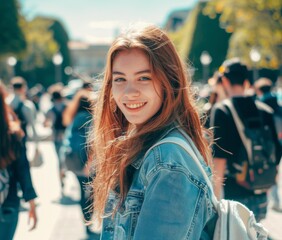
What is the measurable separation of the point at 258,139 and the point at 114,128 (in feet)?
6.38

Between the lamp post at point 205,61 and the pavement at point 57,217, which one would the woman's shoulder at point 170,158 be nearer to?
the pavement at point 57,217

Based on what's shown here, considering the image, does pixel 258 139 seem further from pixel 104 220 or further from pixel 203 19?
pixel 203 19

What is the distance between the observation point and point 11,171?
327cm

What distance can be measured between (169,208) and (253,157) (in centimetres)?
238

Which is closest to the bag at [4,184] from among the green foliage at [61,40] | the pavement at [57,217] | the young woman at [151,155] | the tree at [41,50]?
the young woman at [151,155]

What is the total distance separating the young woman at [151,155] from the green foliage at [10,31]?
34154 mm

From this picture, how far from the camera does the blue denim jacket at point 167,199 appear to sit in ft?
4.53

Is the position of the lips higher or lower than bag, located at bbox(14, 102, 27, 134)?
higher

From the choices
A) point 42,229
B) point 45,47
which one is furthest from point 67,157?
point 45,47

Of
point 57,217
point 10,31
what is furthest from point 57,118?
point 10,31

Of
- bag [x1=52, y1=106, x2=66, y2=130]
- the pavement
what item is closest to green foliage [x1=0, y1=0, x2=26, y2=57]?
the pavement

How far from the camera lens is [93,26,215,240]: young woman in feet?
4.58

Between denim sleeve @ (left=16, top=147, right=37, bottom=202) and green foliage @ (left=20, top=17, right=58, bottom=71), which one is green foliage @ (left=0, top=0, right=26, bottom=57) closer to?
green foliage @ (left=20, top=17, right=58, bottom=71)

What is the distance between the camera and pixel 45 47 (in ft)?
152
